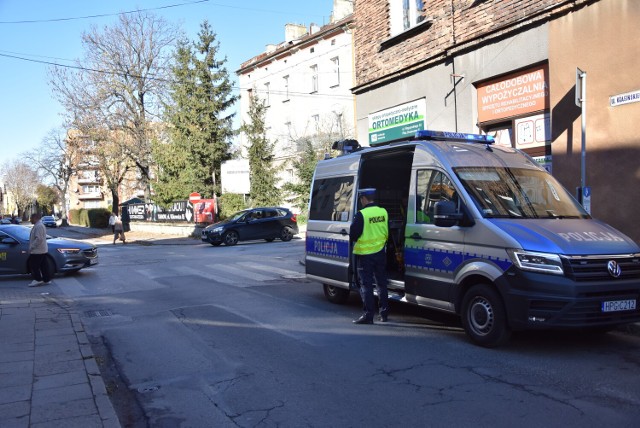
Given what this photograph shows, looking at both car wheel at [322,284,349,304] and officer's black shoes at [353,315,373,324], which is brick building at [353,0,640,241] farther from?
officer's black shoes at [353,315,373,324]

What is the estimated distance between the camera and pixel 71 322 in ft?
26.4

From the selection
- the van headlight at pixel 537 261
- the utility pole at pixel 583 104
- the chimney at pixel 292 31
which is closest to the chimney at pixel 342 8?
the chimney at pixel 292 31

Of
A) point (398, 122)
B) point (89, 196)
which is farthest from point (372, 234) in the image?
point (89, 196)

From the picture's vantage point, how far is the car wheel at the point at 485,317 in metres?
5.92

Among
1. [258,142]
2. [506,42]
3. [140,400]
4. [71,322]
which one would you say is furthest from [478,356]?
[258,142]

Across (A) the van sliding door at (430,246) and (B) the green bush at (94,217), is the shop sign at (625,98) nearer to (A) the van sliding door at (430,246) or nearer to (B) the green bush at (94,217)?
(A) the van sliding door at (430,246)

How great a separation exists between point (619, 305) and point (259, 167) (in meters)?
31.1

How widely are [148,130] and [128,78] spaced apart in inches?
150

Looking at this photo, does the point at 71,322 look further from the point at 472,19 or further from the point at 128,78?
the point at 128,78

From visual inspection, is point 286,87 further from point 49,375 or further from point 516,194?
point 49,375

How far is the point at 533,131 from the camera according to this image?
1137cm

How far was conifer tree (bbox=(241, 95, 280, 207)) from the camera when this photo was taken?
35.7m

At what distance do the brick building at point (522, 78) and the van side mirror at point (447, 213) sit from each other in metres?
4.68

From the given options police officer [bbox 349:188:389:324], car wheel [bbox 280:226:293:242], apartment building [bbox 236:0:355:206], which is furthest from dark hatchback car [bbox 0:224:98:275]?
apartment building [bbox 236:0:355:206]
